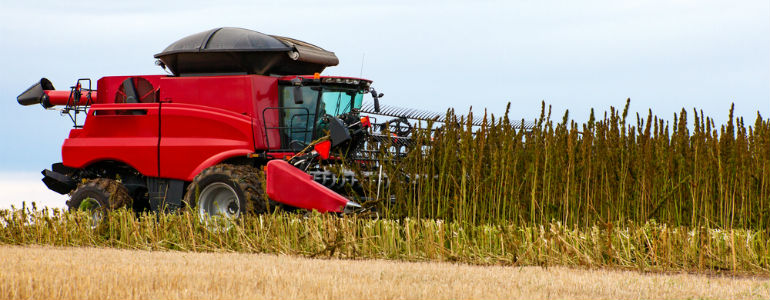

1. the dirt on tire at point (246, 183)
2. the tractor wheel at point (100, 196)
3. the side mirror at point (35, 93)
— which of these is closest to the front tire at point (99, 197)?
the tractor wheel at point (100, 196)

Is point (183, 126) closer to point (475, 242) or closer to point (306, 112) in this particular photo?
point (306, 112)

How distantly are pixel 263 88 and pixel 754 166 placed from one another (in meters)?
6.34

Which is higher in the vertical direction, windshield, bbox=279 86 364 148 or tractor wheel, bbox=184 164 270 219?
windshield, bbox=279 86 364 148

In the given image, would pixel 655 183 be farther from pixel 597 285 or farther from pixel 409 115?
pixel 409 115

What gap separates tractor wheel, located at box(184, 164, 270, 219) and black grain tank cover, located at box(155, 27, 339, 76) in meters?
1.77

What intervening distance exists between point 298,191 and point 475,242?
243 centimetres

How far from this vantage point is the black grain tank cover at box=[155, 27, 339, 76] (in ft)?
39.3

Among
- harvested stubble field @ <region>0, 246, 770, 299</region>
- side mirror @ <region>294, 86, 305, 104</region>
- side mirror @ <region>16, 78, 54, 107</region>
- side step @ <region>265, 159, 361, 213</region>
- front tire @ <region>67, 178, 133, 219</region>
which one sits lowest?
harvested stubble field @ <region>0, 246, 770, 299</region>

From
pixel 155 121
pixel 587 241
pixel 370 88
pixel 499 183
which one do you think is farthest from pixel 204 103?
pixel 587 241

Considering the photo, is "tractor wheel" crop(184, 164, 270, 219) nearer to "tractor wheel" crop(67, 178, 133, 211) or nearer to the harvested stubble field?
"tractor wheel" crop(67, 178, 133, 211)

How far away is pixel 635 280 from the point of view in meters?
7.07

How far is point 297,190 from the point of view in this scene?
989cm

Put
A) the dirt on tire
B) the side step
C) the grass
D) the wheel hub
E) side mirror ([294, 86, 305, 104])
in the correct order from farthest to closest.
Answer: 1. side mirror ([294, 86, 305, 104])
2. the wheel hub
3. the dirt on tire
4. the side step
5. the grass

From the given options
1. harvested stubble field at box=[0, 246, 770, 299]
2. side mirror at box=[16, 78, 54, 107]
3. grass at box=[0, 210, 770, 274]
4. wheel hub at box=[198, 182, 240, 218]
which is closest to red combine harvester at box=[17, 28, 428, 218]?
wheel hub at box=[198, 182, 240, 218]
